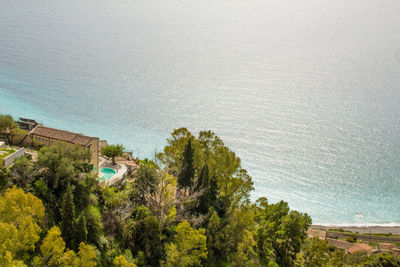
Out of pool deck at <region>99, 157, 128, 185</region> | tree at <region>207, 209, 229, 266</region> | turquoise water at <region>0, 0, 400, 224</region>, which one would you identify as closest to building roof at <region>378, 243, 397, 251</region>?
turquoise water at <region>0, 0, 400, 224</region>

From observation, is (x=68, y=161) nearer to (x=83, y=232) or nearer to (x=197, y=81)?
(x=83, y=232)

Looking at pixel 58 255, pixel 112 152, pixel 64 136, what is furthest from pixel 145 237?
pixel 64 136

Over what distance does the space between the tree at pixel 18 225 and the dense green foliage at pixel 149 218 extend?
0.07 m

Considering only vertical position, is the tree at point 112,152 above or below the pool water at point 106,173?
above

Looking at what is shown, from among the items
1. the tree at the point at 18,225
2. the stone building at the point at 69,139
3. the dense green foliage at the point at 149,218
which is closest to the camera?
the tree at the point at 18,225

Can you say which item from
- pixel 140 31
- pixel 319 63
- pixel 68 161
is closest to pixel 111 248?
pixel 68 161

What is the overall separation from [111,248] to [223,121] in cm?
4660

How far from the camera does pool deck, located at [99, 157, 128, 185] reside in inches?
1400

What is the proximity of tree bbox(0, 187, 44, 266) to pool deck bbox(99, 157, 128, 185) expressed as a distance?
10.6 meters

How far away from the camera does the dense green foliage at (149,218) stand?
23531mm

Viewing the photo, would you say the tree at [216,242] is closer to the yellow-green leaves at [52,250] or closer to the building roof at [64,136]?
the yellow-green leaves at [52,250]

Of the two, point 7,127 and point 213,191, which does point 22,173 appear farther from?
point 213,191

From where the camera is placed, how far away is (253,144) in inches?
2552

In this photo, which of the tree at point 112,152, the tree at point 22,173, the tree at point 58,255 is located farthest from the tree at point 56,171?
the tree at point 112,152
